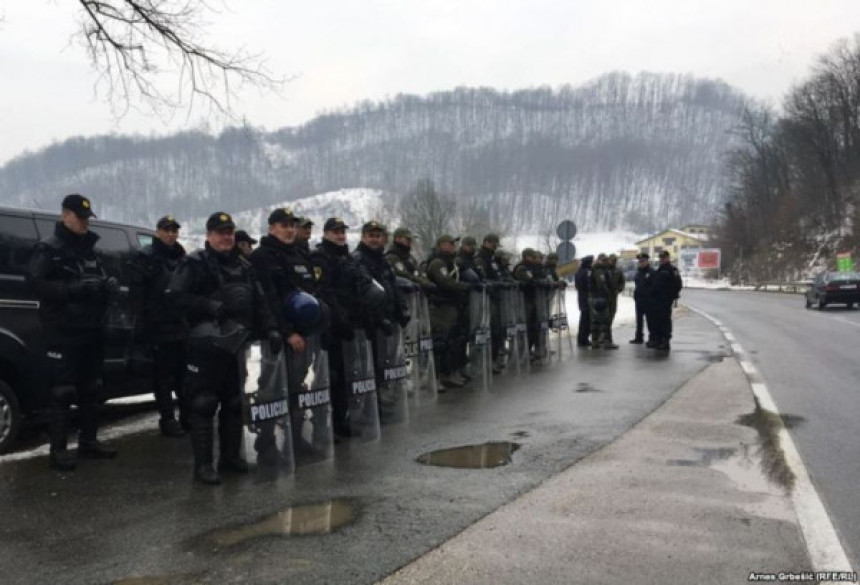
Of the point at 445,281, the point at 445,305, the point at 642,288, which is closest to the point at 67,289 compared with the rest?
the point at 445,281

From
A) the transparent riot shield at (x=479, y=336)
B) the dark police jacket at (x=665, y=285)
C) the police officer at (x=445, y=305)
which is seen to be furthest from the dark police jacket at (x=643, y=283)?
the police officer at (x=445, y=305)

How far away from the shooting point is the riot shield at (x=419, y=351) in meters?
8.32

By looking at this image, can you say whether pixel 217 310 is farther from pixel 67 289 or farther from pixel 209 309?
pixel 67 289

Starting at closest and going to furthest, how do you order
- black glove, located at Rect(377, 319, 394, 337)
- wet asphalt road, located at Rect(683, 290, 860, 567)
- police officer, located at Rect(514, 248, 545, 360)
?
1. wet asphalt road, located at Rect(683, 290, 860, 567)
2. black glove, located at Rect(377, 319, 394, 337)
3. police officer, located at Rect(514, 248, 545, 360)

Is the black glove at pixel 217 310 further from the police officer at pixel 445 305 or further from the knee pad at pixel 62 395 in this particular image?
the police officer at pixel 445 305

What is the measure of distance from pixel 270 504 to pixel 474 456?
70.0 inches

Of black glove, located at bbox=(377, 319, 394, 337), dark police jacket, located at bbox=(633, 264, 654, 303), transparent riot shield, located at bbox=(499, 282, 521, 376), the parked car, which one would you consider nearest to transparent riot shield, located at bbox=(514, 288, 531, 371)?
transparent riot shield, located at bbox=(499, 282, 521, 376)

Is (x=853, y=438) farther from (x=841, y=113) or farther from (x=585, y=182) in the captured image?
(x=585, y=182)

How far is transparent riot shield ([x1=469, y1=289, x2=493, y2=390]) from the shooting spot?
9758mm

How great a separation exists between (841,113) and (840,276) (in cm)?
4087

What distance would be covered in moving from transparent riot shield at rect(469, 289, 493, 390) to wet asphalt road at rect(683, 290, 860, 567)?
3.52 m

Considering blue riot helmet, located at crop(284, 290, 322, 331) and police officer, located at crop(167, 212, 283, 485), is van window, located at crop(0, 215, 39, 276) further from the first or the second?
blue riot helmet, located at crop(284, 290, 322, 331)

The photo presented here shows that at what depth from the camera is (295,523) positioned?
4.25 meters

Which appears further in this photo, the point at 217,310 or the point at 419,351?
A: the point at 419,351
